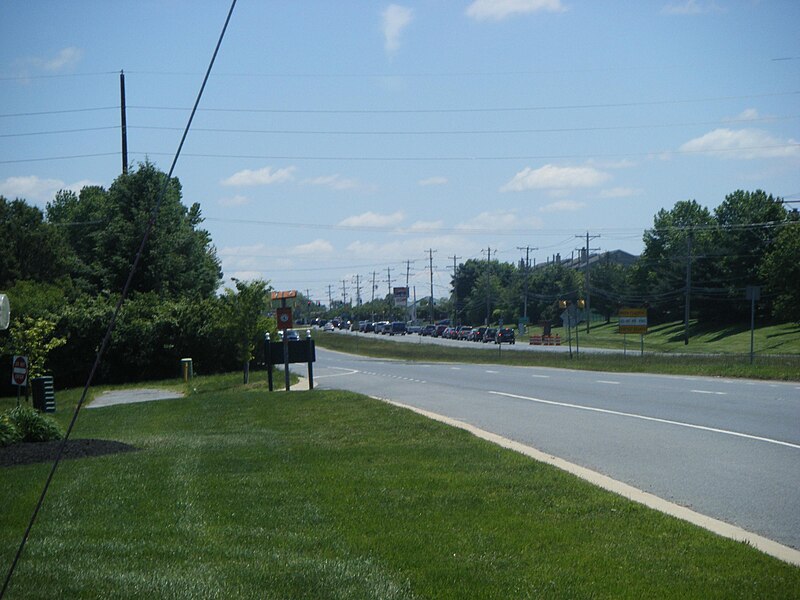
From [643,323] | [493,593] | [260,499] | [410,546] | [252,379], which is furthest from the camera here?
[643,323]

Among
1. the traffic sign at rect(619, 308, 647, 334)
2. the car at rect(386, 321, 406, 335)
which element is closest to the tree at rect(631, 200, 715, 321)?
the traffic sign at rect(619, 308, 647, 334)

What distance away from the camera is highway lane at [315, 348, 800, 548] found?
380 inches

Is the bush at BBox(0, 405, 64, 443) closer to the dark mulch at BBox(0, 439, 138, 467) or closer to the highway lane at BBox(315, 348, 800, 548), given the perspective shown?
the dark mulch at BBox(0, 439, 138, 467)

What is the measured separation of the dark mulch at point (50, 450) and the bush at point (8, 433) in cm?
13

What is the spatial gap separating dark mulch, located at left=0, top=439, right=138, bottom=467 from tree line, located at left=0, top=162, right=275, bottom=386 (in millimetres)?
19581

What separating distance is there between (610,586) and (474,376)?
29.5 meters

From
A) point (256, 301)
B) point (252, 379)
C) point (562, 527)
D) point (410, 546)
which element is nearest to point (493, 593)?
point (410, 546)

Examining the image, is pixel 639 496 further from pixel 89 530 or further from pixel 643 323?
pixel 643 323

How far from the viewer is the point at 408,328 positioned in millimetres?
129250

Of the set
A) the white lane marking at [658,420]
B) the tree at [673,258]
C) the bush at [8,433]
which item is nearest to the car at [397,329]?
the tree at [673,258]

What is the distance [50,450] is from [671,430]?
382 inches

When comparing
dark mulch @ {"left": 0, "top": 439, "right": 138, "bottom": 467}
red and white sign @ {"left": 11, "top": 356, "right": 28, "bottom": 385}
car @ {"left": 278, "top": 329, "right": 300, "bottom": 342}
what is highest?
car @ {"left": 278, "top": 329, "right": 300, "bottom": 342}

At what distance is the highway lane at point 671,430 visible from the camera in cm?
966

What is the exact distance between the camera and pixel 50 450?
1373 centimetres
